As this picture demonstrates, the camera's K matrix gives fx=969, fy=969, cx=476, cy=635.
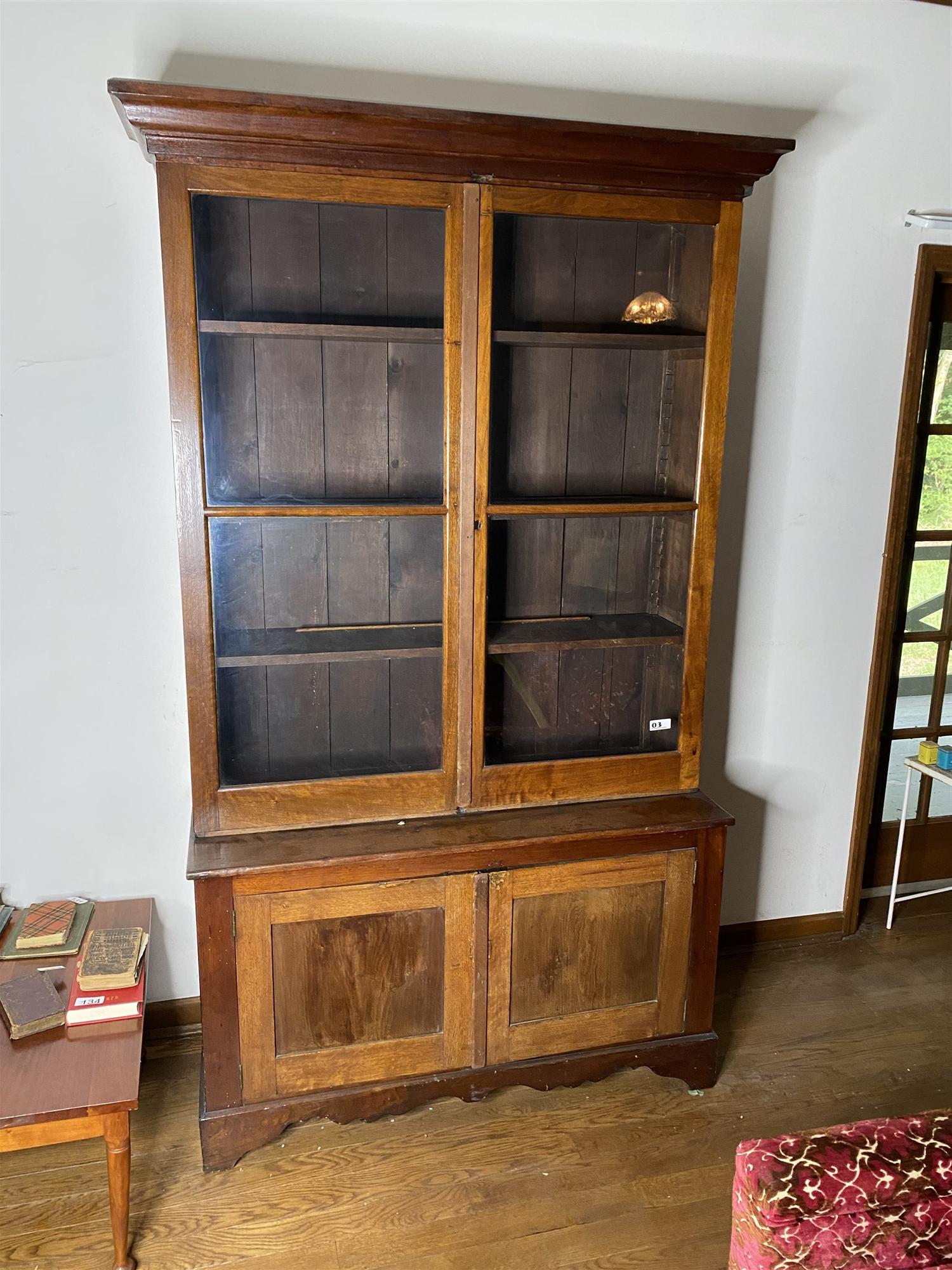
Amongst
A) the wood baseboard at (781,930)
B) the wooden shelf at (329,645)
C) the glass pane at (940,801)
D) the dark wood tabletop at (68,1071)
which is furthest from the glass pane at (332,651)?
the glass pane at (940,801)

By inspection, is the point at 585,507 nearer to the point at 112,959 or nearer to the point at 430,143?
the point at 430,143

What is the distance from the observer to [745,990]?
108 inches

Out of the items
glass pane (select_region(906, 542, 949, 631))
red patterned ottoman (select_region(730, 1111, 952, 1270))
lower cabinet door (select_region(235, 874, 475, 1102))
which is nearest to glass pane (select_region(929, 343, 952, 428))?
glass pane (select_region(906, 542, 949, 631))

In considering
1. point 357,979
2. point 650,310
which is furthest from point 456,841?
point 650,310

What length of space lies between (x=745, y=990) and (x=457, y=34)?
2538 mm

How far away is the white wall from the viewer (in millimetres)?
2029

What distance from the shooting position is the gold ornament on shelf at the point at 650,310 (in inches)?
82.1

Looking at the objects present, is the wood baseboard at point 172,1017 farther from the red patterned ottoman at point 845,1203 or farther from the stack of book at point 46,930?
→ the red patterned ottoman at point 845,1203

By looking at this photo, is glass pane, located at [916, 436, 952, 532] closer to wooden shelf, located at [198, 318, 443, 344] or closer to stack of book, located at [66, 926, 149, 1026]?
wooden shelf, located at [198, 318, 443, 344]

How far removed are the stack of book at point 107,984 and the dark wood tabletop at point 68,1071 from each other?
2cm

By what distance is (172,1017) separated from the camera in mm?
2480

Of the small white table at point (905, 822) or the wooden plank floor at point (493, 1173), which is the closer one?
the wooden plank floor at point (493, 1173)

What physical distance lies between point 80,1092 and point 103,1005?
0.21 meters

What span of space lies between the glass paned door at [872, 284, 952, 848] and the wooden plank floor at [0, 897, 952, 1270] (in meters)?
0.74
